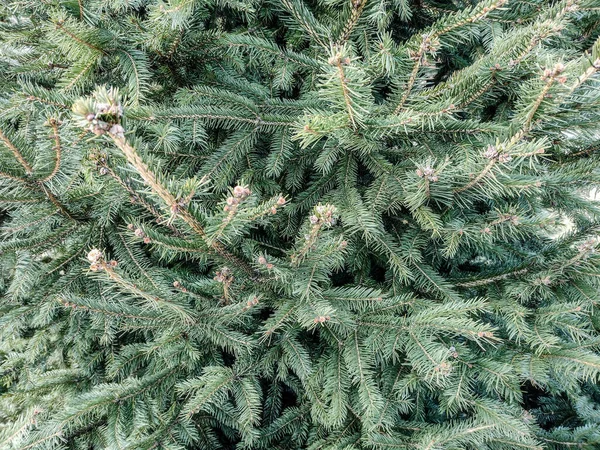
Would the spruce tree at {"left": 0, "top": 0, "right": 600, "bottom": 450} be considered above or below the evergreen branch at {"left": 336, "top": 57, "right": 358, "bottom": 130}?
below

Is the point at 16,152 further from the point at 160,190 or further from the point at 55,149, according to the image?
the point at 160,190

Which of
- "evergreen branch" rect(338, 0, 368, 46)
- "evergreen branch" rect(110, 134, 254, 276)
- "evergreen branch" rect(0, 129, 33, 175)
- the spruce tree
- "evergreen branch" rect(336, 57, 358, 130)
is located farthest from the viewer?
"evergreen branch" rect(338, 0, 368, 46)

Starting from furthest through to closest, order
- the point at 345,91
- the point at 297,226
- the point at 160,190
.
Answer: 1. the point at 297,226
2. the point at 345,91
3. the point at 160,190

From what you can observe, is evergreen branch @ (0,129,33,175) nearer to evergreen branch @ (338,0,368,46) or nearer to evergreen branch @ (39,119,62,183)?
evergreen branch @ (39,119,62,183)

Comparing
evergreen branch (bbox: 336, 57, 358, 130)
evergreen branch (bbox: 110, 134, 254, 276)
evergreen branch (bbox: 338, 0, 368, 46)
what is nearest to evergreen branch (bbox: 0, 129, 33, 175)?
evergreen branch (bbox: 110, 134, 254, 276)

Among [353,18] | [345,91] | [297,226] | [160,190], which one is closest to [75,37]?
[160,190]

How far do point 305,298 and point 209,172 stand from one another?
2.42 feet

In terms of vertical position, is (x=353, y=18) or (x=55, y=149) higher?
(x=353, y=18)

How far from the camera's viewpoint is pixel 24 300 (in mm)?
2141

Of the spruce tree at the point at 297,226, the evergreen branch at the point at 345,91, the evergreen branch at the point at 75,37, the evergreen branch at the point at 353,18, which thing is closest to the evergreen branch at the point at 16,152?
the spruce tree at the point at 297,226

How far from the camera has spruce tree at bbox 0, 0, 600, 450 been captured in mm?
1381

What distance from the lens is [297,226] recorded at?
2.02 m

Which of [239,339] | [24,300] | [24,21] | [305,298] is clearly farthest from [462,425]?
[24,21]

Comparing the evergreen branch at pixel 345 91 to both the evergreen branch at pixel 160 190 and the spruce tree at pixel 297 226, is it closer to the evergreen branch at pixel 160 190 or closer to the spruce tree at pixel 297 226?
the spruce tree at pixel 297 226
